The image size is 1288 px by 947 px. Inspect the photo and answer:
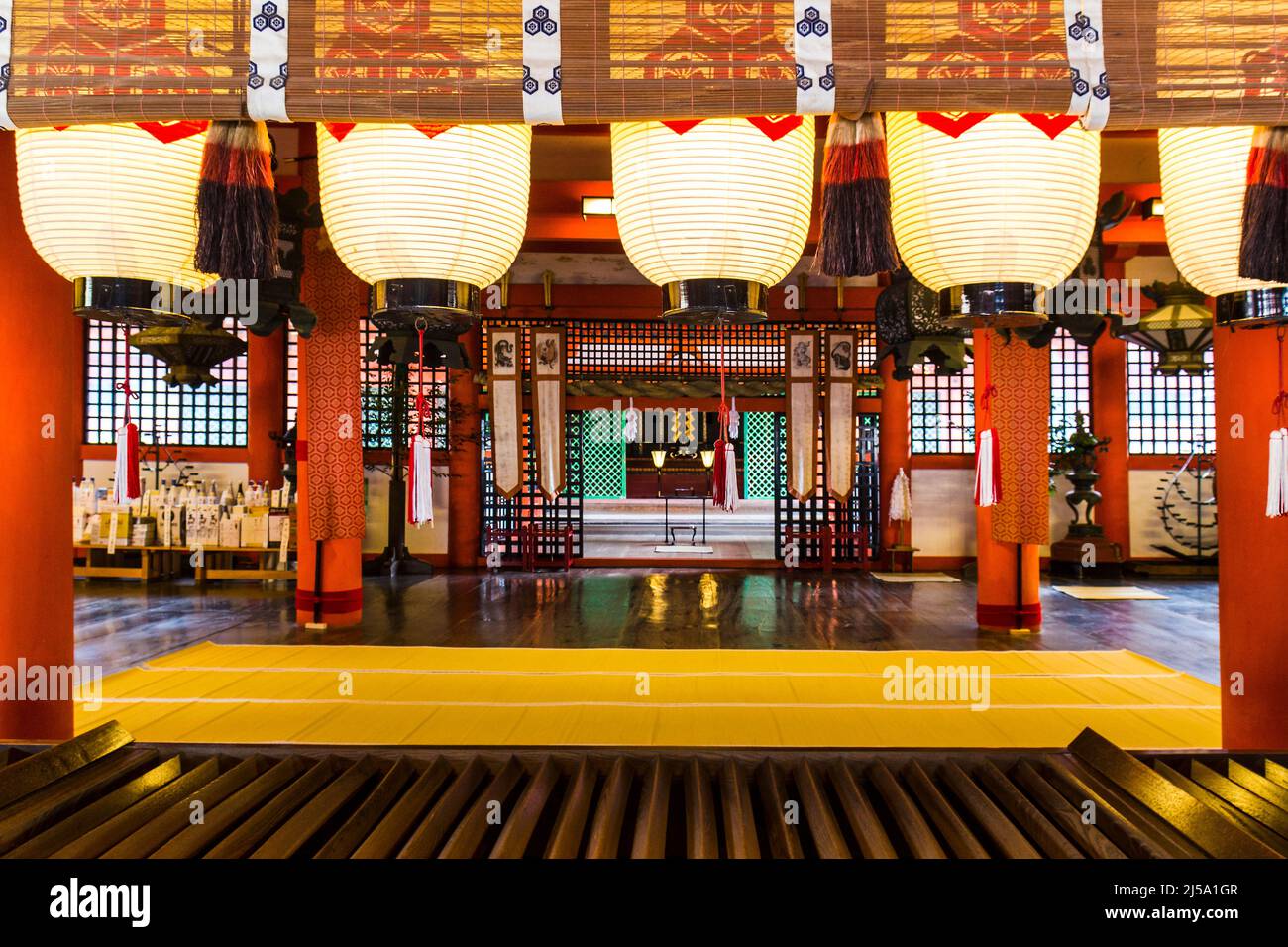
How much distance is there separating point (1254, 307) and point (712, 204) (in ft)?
4.78

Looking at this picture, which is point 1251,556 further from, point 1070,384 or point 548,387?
point 1070,384

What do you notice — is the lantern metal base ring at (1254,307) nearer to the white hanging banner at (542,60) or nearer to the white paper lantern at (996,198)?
the white paper lantern at (996,198)

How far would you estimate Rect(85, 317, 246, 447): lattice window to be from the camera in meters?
10.3

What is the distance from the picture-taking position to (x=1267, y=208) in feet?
5.60

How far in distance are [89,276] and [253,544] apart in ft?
25.2

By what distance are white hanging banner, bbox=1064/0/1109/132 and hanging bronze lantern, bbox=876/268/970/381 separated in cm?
163

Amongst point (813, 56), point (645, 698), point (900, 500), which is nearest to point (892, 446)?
point (900, 500)

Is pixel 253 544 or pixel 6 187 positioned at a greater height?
pixel 6 187

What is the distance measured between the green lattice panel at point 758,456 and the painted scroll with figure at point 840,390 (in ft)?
26.9

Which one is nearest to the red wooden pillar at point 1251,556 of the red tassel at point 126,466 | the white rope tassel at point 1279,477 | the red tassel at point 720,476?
the white rope tassel at point 1279,477

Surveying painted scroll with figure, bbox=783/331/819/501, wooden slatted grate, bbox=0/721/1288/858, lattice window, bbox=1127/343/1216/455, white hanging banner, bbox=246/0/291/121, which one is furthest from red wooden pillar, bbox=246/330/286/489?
lattice window, bbox=1127/343/1216/455

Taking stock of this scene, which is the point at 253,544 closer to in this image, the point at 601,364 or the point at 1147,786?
→ the point at 601,364

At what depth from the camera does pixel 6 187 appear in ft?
8.78
